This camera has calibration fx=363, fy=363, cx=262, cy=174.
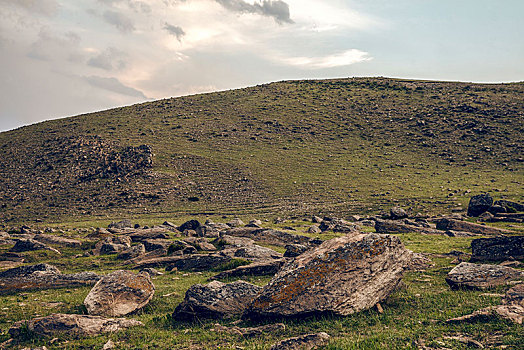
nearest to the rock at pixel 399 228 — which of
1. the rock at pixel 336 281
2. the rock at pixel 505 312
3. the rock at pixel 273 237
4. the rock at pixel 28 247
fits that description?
the rock at pixel 273 237

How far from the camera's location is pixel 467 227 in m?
41.8

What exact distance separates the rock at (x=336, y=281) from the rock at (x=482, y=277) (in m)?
2.92

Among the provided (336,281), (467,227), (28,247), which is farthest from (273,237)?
(28,247)

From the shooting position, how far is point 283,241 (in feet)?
123

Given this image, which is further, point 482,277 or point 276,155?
point 276,155

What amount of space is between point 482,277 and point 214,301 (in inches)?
471

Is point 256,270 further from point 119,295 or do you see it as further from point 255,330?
point 255,330

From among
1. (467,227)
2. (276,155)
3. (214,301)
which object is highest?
(276,155)

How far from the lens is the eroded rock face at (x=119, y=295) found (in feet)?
51.3

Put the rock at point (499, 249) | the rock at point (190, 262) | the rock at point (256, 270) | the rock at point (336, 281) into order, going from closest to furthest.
→ the rock at point (336, 281)
the rock at point (499, 249)
the rock at point (256, 270)
the rock at point (190, 262)

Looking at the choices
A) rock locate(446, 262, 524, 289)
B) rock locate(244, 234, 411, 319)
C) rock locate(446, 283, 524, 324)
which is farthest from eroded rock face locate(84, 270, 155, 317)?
rock locate(446, 262, 524, 289)

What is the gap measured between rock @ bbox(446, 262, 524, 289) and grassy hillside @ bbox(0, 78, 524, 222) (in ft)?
162

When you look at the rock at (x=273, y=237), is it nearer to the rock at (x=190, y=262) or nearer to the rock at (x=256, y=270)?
the rock at (x=190, y=262)

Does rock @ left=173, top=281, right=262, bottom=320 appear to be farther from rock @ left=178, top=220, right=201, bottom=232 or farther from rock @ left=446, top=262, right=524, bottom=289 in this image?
rock @ left=178, top=220, right=201, bottom=232
